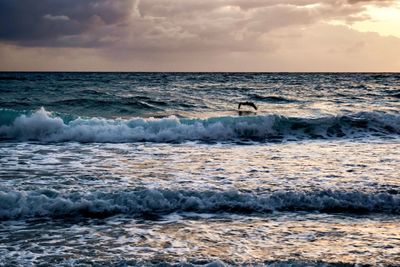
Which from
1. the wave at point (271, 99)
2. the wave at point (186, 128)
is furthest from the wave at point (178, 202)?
the wave at point (271, 99)

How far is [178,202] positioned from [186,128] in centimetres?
824

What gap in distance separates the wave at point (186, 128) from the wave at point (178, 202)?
22.5 ft

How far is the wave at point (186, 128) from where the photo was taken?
14156 mm

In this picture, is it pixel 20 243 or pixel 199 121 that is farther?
pixel 199 121

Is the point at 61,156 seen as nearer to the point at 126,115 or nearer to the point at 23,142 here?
the point at 23,142

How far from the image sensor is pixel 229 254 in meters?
5.11

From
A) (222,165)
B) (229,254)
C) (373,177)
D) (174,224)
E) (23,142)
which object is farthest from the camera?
(23,142)

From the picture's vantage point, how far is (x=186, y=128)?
15164 mm

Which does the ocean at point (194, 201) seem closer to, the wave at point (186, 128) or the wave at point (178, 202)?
the wave at point (178, 202)

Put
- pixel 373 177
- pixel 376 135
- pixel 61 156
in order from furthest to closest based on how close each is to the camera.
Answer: pixel 376 135 → pixel 61 156 → pixel 373 177

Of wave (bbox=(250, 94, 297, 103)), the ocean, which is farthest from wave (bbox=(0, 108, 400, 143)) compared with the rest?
wave (bbox=(250, 94, 297, 103))

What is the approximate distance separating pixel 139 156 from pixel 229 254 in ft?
20.7

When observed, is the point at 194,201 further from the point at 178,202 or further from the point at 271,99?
the point at 271,99

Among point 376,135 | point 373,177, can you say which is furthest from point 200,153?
point 376,135
